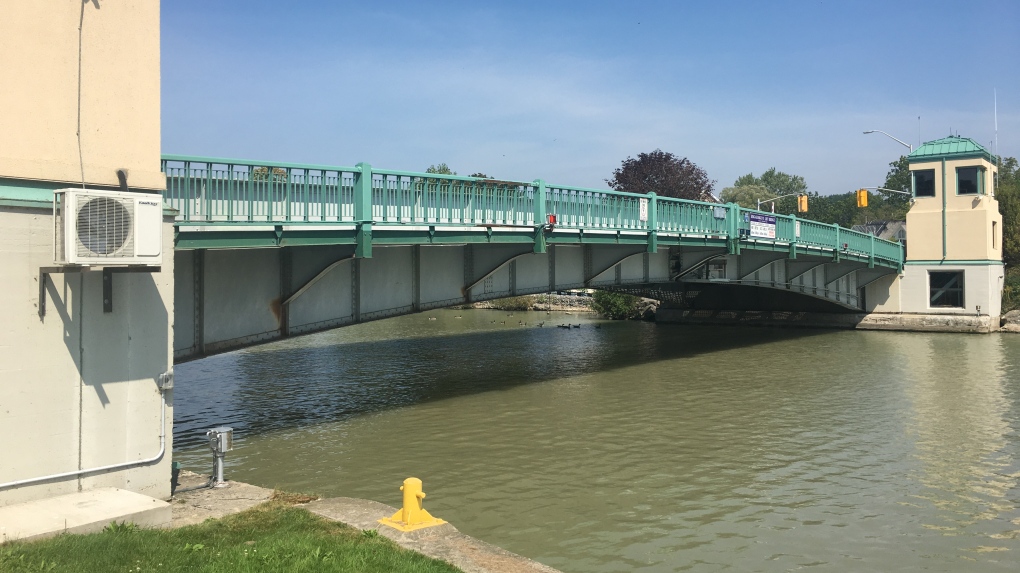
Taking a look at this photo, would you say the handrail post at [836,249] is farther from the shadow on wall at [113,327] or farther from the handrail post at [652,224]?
the shadow on wall at [113,327]

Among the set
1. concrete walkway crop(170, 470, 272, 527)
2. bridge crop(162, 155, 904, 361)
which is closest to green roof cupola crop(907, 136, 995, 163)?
bridge crop(162, 155, 904, 361)

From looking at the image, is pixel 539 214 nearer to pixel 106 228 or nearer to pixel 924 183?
pixel 106 228

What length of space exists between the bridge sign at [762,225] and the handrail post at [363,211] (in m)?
17.8

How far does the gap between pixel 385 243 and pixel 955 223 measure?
36976mm

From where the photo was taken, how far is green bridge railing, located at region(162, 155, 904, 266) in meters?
13.3

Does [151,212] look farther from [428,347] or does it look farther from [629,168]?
[629,168]

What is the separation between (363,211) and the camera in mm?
15922

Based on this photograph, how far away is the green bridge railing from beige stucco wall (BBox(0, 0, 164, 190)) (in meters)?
2.81

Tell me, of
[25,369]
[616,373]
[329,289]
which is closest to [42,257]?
[25,369]

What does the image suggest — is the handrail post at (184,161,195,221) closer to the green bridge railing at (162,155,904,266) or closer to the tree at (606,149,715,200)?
the green bridge railing at (162,155,904,266)

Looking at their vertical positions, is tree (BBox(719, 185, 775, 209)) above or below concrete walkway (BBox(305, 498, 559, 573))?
above

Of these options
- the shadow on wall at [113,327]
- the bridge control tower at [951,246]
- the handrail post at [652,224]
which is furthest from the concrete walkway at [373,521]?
the bridge control tower at [951,246]

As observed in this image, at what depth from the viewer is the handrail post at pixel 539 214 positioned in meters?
20.4

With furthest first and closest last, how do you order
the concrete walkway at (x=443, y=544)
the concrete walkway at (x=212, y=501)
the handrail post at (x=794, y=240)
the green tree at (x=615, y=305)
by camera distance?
1. the green tree at (x=615, y=305)
2. the handrail post at (x=794, y=240)
3. the concrete walkway at (x=212, y=501)
4. the concrete walkway at (x=443, y=544)
